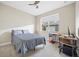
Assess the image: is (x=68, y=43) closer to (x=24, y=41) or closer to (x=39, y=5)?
(x=39, y=5)

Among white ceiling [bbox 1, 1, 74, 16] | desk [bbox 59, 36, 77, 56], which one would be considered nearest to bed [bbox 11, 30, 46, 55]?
desk [bbox 59, 36, 77, 56]

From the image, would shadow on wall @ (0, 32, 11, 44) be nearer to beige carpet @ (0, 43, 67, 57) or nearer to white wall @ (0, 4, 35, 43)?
white wall @ (0, 4, 35, 43)

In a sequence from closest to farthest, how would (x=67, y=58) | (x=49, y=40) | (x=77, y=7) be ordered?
(x=77, y=7) < (x=67, y=58) < (x=49, y=40)

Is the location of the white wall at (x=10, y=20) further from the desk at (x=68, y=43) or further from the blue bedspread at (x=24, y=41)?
the desk at (x=68, y=43)

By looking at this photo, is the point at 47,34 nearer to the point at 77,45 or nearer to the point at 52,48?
the point at 52,48

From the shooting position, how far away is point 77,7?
122cm

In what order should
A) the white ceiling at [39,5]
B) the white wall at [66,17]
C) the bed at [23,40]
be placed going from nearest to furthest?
the white wall at [66,17], the white ceiling at [39,5], the bed at [23,40]

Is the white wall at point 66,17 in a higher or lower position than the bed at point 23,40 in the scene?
higher

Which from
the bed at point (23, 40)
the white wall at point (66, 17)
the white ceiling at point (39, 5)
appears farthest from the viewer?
the bed at point (23, 40)

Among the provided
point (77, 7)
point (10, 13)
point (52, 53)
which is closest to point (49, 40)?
point (52, 53)

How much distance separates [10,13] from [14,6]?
141 millimetres

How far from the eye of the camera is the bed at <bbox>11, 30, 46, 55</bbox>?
147 cm

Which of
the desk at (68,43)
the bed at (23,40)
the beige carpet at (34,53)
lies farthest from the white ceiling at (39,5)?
the beige carpet at (34,53)

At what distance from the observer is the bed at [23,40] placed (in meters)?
1.47
